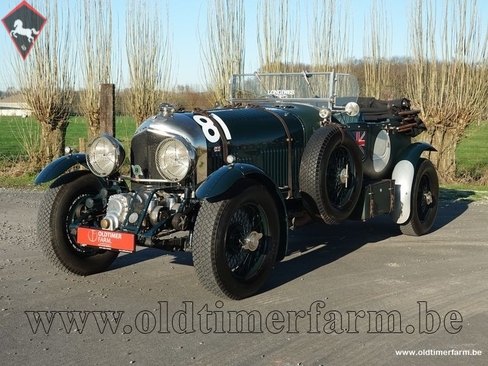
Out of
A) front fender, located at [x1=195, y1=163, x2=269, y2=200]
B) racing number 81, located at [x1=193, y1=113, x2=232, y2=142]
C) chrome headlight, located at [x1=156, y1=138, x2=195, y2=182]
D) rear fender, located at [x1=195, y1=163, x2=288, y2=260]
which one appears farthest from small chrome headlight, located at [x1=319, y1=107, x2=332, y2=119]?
chrome headlight, located at [x1=156, y1=138, x2=195, y2=182]

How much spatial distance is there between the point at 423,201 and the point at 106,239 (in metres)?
4.17

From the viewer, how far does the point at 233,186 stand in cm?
481

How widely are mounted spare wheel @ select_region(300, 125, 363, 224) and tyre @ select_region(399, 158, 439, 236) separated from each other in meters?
1.42

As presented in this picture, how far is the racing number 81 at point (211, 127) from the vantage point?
525 centimetres

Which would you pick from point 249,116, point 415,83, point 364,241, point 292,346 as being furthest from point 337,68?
point 292,346

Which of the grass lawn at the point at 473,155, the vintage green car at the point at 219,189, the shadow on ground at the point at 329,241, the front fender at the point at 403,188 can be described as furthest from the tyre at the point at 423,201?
the grass lawn at the point at 473,155

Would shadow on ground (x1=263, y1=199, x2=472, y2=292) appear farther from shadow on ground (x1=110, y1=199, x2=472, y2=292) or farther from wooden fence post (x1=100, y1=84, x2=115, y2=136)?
wooden fence post (x1=100, y1=84, x2=115, y2=136)

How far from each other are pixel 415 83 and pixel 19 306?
1023cm

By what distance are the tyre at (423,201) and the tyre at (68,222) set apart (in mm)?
3485

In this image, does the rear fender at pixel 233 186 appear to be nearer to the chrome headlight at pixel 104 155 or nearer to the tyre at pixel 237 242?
the tyre at pixel 237 242

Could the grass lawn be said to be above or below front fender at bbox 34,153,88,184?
below

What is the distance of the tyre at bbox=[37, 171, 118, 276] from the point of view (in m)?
5.34

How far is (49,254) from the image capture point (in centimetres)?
536

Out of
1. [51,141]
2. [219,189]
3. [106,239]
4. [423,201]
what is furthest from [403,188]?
[51,141]
